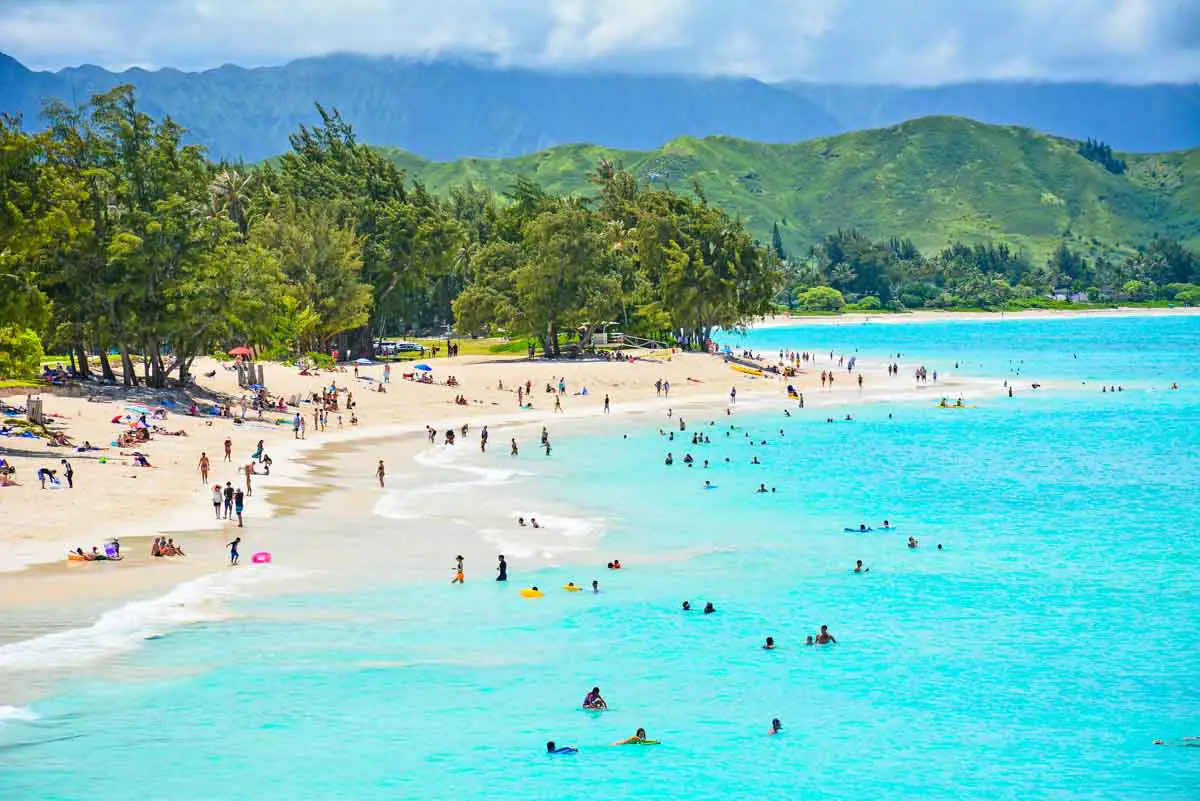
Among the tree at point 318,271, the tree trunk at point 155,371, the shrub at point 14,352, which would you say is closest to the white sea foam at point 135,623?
the shrub at point 14,352

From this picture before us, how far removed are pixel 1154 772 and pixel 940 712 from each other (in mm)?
4983

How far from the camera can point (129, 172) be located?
250 feet

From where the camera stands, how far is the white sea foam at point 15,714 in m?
27.8

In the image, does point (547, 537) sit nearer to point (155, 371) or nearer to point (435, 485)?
point (435, 485)

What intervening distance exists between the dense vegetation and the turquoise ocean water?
105ft

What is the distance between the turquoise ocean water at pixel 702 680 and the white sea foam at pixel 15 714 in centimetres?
11

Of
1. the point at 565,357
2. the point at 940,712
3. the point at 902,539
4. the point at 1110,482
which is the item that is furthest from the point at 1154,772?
the point at 565,357

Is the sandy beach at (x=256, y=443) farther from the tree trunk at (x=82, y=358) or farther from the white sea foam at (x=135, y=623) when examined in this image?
the tree trunk at (x=82, y=358)

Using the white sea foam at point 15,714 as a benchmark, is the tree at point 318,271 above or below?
above

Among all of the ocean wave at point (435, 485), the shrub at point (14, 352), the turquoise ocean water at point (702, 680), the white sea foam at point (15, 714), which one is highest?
the shrub at point (14, 352)

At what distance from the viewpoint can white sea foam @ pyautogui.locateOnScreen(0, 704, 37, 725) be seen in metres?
27.8

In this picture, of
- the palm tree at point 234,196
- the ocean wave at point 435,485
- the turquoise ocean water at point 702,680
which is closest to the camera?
the turquoise ocean water at point 702,680

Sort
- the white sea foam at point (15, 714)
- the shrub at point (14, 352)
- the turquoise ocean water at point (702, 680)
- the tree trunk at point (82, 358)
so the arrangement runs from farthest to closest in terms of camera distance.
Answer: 1. the tree trunk at point (82, 358)
2. the shrub at point (14, 352)
3. the white sea foam at point (15, 714)
4. the turquoise ocean water at point (702, 680)

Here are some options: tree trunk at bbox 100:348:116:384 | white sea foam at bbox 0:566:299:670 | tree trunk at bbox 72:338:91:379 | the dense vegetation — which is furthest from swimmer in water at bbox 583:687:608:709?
tree trunk at bbox 100:348:116:384
